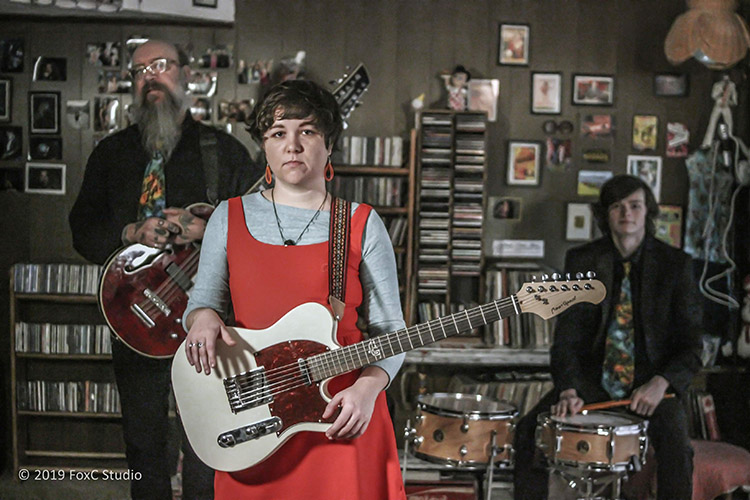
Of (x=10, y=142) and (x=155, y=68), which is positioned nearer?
(x=155, y=68)

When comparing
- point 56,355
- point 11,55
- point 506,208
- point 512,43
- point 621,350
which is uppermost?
point 512,43

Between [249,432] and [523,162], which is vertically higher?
[523,162]

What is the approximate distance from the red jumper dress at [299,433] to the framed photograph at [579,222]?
108 inches

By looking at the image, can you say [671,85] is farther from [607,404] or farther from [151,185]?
[151,185]

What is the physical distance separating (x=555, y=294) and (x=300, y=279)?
0.57 meters

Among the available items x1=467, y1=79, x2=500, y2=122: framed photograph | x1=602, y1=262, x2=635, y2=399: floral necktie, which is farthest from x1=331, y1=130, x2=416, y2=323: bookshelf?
x1=602, y1=262, x2=635, y2=399: floral necktie

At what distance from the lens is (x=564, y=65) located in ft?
13.9

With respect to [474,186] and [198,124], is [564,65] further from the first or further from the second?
[198,124]

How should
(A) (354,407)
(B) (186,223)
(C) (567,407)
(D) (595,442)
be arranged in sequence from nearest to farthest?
(A) (354,407)
(B) (186,223)
(D) (595,442)
(C) (567,407)

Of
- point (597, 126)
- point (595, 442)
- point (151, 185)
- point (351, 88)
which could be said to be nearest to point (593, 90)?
point (597, 126)

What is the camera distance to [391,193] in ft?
13.3

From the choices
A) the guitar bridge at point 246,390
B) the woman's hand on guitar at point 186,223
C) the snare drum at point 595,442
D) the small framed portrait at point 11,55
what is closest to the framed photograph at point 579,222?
the snare drum at point 595,442

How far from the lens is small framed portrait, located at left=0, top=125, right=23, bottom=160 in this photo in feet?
13.6

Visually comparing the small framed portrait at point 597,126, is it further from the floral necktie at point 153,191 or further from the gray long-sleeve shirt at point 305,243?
the gray long-sleeve shirt at point 305,243
